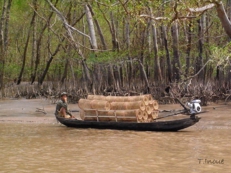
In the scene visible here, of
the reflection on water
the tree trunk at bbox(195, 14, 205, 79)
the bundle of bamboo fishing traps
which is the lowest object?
the reflection on water

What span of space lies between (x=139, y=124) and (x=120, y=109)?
95 cm

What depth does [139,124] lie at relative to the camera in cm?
1091

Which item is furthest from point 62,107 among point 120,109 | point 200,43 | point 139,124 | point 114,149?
point 200,43

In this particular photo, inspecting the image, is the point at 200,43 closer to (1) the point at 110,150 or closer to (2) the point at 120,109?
(2) the point at 120,109

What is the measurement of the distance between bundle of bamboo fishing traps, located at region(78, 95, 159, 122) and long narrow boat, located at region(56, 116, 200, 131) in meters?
0.28

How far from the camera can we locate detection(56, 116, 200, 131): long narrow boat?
10.5m

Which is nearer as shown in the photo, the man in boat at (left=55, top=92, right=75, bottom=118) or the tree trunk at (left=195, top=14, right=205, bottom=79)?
the man in boat at (left=55, top=92, right=75, bottom=118)

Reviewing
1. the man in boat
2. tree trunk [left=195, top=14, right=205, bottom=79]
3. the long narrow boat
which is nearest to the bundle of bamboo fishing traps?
the long narrow boat

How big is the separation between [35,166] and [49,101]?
12.9 m

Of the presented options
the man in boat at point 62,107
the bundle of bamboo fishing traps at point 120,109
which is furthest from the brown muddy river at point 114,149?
the bundle of bamboo fishing traps at point 120,109

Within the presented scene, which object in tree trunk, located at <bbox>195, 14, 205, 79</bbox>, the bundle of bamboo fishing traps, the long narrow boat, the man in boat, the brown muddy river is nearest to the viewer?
the brown muddy river

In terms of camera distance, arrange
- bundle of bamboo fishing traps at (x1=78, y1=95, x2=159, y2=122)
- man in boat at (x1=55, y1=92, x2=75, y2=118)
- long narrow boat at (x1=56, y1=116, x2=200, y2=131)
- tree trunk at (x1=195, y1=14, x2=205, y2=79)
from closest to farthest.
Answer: long narrow boat at (x1=56, y1=116, x2=200, y2=131) < bundle of bamboo fishing traps at (x1=78, y1=95, x2=159, y2=122) < man in boat at (x1=55, y1=92, x2=75, y2=118) < tree trunk at (x1=195, y1=14, x2=205, y2=79)

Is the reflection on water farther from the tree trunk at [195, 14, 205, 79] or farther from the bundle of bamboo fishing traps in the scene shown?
the tree trunk at [195, 14, 205, 79]

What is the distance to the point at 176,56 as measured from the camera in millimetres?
18344
